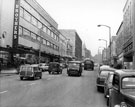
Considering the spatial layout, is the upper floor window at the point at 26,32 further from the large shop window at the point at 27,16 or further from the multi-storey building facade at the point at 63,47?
the multi-storey building facade at the point at 63,47

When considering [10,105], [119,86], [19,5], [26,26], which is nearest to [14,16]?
[19,5]

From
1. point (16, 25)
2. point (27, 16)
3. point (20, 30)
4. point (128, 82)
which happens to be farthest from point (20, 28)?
point (128, 82)

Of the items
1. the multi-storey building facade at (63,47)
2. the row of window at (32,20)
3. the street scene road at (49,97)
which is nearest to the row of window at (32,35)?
the row of window at (32,20)

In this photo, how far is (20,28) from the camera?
4506 cm

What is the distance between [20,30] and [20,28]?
420mm

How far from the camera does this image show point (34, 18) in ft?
185

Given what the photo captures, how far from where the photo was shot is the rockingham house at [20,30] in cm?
3872

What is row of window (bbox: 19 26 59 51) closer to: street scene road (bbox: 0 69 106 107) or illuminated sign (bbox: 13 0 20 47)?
illuminated sign (bbox: 13 0 20 47)

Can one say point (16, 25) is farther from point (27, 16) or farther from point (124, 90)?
point (124, 90)

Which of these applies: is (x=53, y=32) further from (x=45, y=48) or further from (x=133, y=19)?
(x=133, y=19)

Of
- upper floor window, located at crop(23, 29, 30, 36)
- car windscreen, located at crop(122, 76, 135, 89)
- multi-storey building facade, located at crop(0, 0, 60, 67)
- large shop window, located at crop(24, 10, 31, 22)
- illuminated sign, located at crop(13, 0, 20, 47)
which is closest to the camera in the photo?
car windscreen, located at crop(122, 76, 135, 89)

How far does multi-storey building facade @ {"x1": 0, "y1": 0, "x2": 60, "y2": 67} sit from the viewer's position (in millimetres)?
38656

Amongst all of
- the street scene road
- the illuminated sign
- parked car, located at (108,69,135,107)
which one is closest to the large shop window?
the illuminated sign

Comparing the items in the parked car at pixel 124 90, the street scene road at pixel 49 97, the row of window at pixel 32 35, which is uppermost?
the row of window at pixel 32 35
